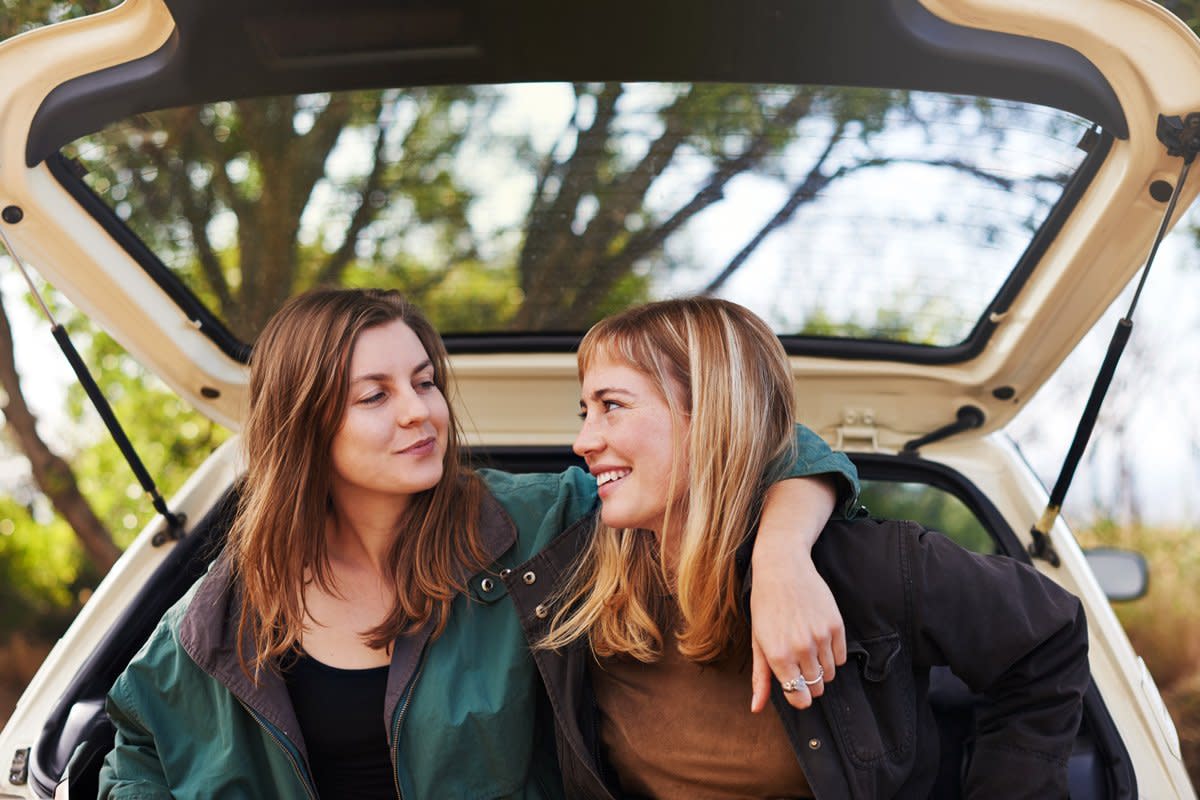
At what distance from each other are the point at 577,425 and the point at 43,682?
1.32 metres

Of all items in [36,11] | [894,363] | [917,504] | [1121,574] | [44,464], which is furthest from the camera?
[44,464]

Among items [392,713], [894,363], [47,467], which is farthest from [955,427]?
[47,467]

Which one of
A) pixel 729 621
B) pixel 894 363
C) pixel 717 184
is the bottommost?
pixel 894 363

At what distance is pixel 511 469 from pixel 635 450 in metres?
1.01

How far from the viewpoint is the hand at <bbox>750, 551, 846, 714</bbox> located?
Answer: 4.99 feet

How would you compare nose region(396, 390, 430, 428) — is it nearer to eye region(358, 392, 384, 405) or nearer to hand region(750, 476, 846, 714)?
eye region(358, 392, 384, 405)

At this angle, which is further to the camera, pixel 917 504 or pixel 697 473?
pixel 917 504

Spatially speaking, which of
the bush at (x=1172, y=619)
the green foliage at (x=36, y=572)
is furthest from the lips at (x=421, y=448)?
the green foliage at (x=36, y=572)

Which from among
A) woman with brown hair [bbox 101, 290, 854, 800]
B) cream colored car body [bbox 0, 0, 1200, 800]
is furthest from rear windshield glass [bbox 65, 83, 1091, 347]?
woman with brown hair [bbox 101, 290, 854, 800]

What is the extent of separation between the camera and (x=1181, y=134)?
1640 mm

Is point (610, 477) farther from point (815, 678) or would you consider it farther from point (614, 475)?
point (815, 678)

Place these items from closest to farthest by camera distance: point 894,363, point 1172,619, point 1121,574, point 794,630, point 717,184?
point 794,630, point 717,184, point 1121,574, point 894,363, point 1172,619

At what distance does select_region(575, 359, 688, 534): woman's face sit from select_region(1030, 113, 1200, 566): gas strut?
831mm

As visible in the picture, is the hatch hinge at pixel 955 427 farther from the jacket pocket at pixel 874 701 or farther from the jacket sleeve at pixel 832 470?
the jacket pocket at pixel 874 701
